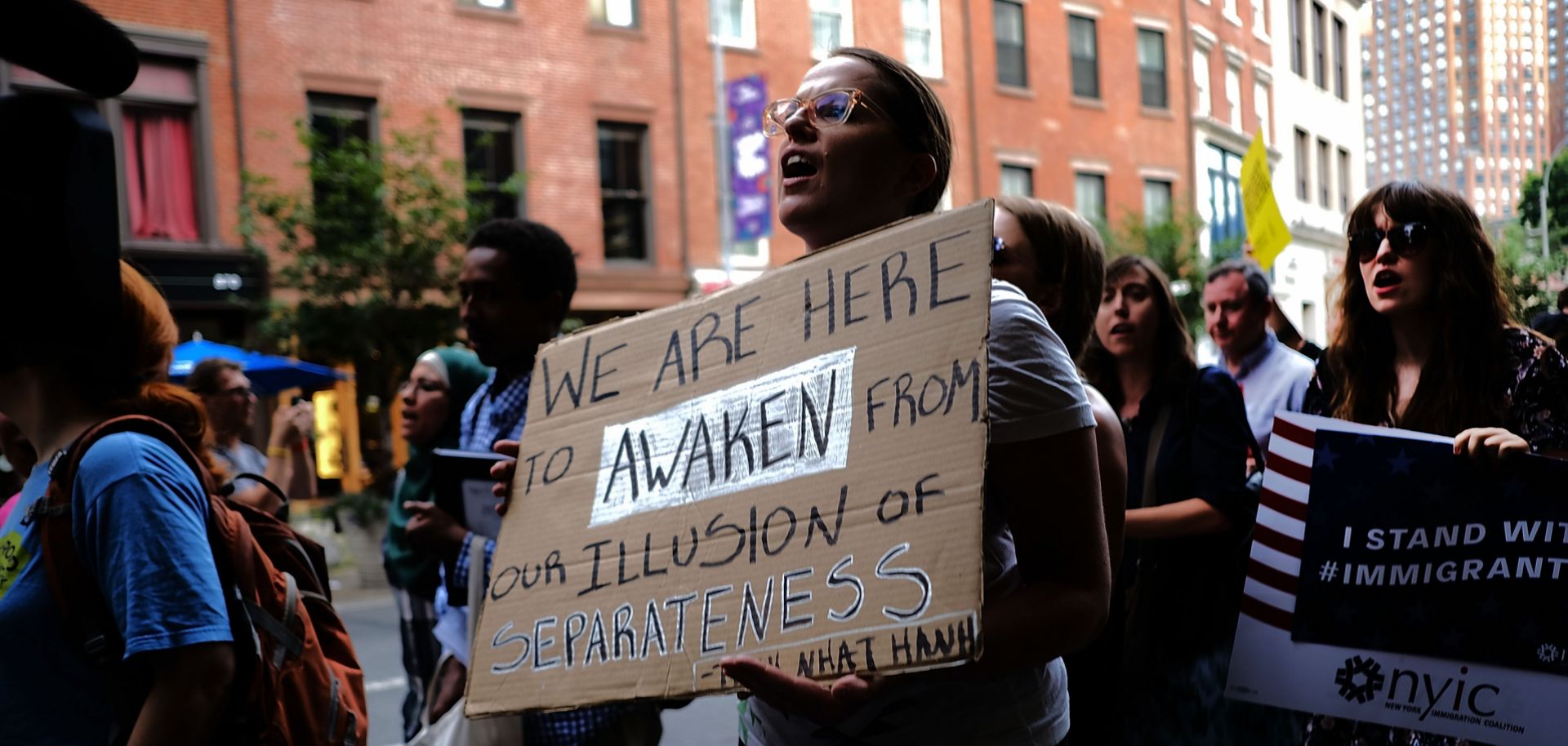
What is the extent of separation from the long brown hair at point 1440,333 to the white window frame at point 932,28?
7.55m

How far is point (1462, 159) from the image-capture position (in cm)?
407

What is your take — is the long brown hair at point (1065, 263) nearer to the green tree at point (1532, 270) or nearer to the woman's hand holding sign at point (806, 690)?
the woman's hand holding sign at point (806, 690)

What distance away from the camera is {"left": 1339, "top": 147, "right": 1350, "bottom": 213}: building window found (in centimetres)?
618

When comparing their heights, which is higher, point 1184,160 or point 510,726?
point 1184,160

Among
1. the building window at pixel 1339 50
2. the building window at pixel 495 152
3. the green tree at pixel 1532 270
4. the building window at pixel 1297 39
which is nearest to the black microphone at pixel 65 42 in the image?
the green tree at pixel 1532 270

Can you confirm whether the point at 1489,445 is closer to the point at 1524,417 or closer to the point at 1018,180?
the point at 1524,417

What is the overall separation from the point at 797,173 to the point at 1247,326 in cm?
359

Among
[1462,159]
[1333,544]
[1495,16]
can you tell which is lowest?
[1333,544]

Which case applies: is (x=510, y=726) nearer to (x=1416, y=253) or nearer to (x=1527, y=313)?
(x=1416, y=253)

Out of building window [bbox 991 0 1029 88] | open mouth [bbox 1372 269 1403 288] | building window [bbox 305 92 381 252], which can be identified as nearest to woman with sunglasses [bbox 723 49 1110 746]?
open mouth [bbox 1372 269 1403 288]

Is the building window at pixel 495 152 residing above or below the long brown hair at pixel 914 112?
above

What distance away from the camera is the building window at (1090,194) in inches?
747

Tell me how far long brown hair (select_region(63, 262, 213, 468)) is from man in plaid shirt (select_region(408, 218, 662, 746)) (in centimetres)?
114

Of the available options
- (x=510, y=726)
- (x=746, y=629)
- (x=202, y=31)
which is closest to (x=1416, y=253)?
(x=746, y=629)
